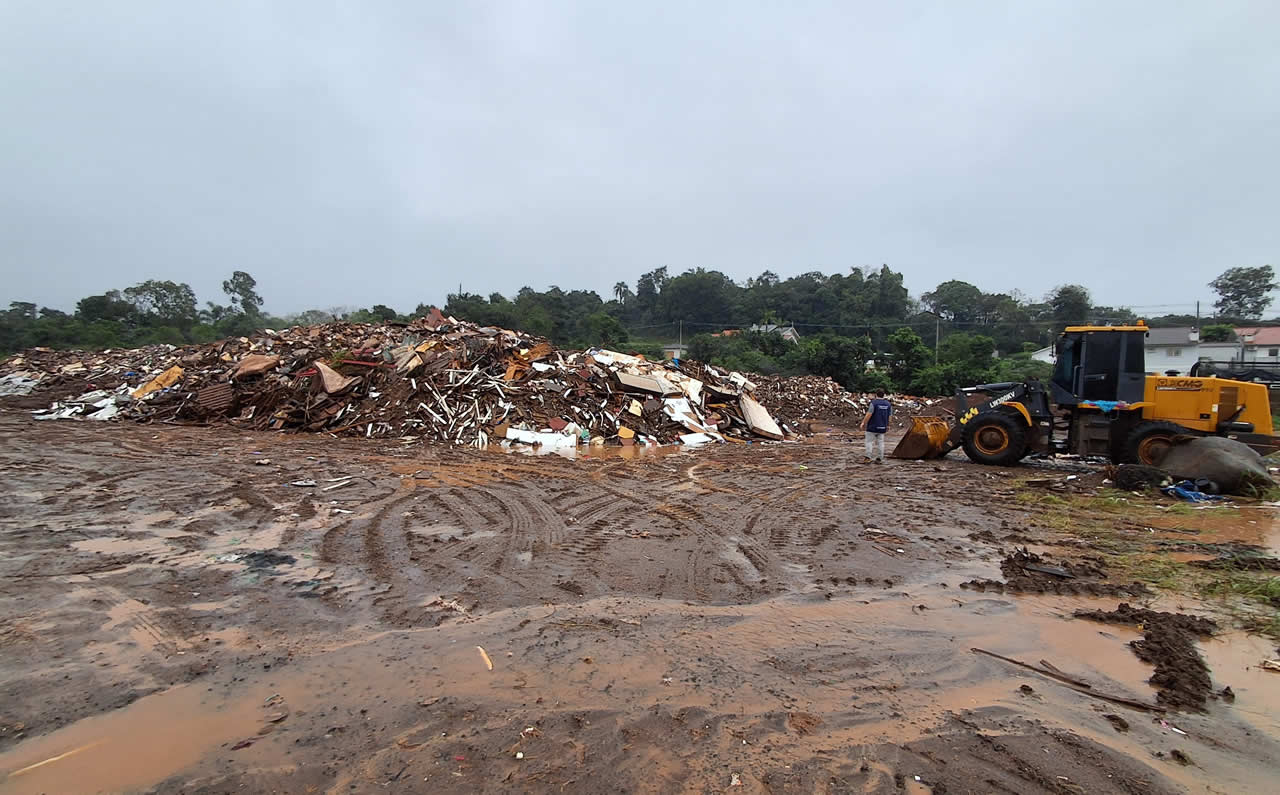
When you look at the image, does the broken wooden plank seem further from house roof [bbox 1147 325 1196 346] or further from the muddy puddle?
house roof [bbox 1147 325 1196 346]

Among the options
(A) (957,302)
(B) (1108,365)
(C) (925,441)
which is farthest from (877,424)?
(A) (957,302)

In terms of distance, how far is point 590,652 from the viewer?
322cm

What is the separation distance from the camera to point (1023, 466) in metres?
10.3

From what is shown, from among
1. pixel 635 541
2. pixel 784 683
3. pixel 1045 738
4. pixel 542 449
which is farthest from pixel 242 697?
pixel 542 449

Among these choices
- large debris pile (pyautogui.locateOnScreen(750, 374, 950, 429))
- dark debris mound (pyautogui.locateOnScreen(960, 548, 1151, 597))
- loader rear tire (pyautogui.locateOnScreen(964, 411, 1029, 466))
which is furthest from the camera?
large debris pile (pyautogui.locateOnScreen(750, 374, 950, 429))

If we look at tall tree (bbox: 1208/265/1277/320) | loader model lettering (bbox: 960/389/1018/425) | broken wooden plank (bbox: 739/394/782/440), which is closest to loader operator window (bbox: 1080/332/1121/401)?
loader model lettering (bbox: 960/389/1018/425)

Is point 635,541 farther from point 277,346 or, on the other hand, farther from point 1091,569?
point 277,346

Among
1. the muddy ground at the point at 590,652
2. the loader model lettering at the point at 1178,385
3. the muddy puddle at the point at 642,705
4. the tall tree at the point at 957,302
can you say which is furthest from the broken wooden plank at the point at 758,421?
the tall tree at the point at 957,302

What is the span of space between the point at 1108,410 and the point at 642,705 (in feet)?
31.9

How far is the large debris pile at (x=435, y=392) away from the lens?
515 inches

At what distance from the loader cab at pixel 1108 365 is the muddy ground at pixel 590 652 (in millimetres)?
3213

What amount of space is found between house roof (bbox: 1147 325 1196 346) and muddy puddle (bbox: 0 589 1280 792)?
42.0 meters

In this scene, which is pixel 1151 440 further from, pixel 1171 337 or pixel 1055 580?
pixel 1171 337

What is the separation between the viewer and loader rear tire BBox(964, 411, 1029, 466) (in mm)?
9977
